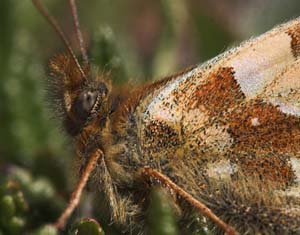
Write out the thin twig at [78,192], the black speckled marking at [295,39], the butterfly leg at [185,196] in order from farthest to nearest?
1. the black speckled marking at [295,39]
2. the butterfly leg at [185,196]
3. the thin twig at [78,192]

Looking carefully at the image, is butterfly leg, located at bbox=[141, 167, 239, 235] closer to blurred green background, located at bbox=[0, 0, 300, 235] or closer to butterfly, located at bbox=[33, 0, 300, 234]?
butterfly, located at bbox=[33, 0, 300, 234]

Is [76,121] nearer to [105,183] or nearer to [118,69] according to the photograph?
[105,183]

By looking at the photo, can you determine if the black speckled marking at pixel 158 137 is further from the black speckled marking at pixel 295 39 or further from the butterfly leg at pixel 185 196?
the black speckled marking at pixel 295 39

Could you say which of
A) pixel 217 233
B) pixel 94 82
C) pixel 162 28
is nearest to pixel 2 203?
pixel 94 82

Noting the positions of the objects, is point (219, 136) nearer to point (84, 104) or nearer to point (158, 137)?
point (158, 137)

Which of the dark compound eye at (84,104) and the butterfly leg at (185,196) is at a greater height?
the dark compound eye at (84,104)

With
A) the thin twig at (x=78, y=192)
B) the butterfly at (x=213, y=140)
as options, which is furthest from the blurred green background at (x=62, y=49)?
the butterfly at (x=213, y=140)

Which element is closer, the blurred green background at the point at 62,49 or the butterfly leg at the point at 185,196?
the butterfly leg at the point at 185,196
